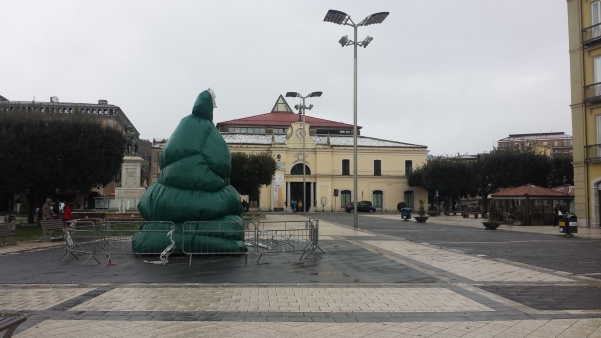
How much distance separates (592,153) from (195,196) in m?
24.1

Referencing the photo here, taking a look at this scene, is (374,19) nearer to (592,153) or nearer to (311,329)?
(592,153)

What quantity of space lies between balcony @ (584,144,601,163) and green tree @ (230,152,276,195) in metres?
23.5

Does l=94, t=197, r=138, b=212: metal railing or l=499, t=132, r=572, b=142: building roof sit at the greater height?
l=499, t=132, r=572, b=142: building roof

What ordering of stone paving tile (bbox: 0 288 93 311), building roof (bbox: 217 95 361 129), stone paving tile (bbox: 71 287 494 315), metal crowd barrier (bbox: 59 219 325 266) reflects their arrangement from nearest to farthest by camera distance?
1. stone paving tile (bbox: 71 287 494 315)
2. stone paving tile (bbox: 0 288 93 311)
3. metal crowd barrier (bbox: 59 219 325 266)
4. building roof (bbox: 217 95 361 129)

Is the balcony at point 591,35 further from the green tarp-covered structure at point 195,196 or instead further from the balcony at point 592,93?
the green tarp-covered structure at point 195,196

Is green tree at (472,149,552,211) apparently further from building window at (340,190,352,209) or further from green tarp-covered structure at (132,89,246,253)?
green tarp-covered structure at (132,89,246,253)

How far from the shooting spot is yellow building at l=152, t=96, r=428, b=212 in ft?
200

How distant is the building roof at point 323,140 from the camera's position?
6191 centimetres

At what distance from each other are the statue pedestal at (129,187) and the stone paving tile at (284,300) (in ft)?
83.3

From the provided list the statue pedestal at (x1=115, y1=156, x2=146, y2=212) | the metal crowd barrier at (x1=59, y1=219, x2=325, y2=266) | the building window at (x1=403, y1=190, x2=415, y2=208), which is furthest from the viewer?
the building window at (x1=403, y1=190, x2=415, y2=208)

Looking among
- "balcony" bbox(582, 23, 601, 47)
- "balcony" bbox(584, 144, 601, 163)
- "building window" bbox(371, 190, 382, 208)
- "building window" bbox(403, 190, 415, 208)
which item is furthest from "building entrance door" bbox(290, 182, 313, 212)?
"balcony" bbox(582, 23, 601, 47)

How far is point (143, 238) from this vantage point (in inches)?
471

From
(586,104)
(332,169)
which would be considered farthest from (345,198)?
(586,104)

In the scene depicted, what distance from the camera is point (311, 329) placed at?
5.65 meters
